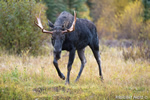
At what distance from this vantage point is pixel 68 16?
816cm

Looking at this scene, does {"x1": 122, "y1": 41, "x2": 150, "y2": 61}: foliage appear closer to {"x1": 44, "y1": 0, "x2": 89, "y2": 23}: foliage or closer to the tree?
the tree

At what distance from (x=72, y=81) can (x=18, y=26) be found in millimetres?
5027

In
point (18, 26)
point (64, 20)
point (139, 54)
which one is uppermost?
point (64, 20)

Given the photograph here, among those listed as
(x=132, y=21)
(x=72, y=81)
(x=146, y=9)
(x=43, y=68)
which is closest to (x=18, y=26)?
(x=43, y=68)

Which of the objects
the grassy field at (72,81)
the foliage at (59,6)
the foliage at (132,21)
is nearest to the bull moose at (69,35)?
the grassy field at (72,81)

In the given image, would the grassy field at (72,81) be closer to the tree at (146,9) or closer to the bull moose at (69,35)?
the bull moose at (69,35)

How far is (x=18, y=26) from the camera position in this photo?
39.1ft

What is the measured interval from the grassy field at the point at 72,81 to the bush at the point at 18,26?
3.51 ft

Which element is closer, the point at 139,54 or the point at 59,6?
the point at 139,54

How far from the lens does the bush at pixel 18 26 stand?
11.8 metres

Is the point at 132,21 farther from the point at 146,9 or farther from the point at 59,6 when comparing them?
the point at 59,6

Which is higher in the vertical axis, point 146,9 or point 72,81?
point 72,81

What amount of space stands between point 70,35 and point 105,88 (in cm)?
207

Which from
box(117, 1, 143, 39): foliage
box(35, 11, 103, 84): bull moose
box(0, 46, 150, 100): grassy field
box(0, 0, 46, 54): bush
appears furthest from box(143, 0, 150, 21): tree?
box(35, 11, 103, 84): bull moose
